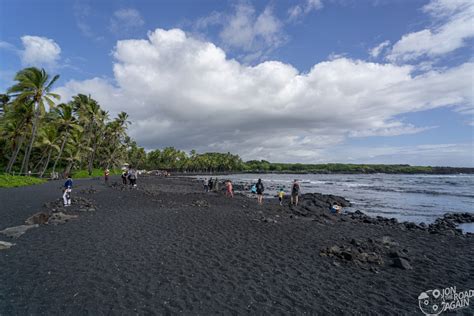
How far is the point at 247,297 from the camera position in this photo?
5.86 m

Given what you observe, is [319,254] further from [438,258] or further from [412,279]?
[438,258]

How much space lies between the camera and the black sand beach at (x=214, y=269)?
18.0 feet

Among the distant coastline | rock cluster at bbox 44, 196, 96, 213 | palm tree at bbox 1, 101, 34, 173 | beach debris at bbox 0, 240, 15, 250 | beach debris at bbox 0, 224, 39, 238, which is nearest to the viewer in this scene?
beach debris at bbox 0, 240, 15, 250

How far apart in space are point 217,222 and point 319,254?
19.1 feet

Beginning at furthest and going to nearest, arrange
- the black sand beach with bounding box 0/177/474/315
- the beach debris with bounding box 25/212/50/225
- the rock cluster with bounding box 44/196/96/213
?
the rock cluster with bounding box 44/196/96/213, the beach debris with bounding box 25/212/50/225, the black sand beach with bounding box 0/177/474/315

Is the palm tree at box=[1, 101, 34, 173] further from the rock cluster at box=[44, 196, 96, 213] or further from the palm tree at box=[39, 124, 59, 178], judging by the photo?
the rock cluster at box=[44, 196, 96, 213]

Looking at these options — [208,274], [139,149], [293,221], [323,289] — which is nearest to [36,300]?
[208,274]

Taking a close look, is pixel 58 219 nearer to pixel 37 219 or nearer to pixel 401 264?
pixel 37 219

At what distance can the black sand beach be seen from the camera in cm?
548

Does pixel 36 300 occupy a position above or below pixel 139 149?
below

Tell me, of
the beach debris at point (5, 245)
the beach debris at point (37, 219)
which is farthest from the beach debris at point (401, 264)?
the beach debris at point (37, 219)

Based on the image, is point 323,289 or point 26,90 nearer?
point 323,289

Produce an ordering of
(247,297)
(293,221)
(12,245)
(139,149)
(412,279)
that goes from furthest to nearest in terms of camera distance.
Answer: (139,149)
(293,221)
(12,245)
(412,279)
(247,297)

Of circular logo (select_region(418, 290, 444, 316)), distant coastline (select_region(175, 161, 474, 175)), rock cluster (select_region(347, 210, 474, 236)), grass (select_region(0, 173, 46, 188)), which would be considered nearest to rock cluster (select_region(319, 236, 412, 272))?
circular logo (select_region(418, 290, 444, 316))
